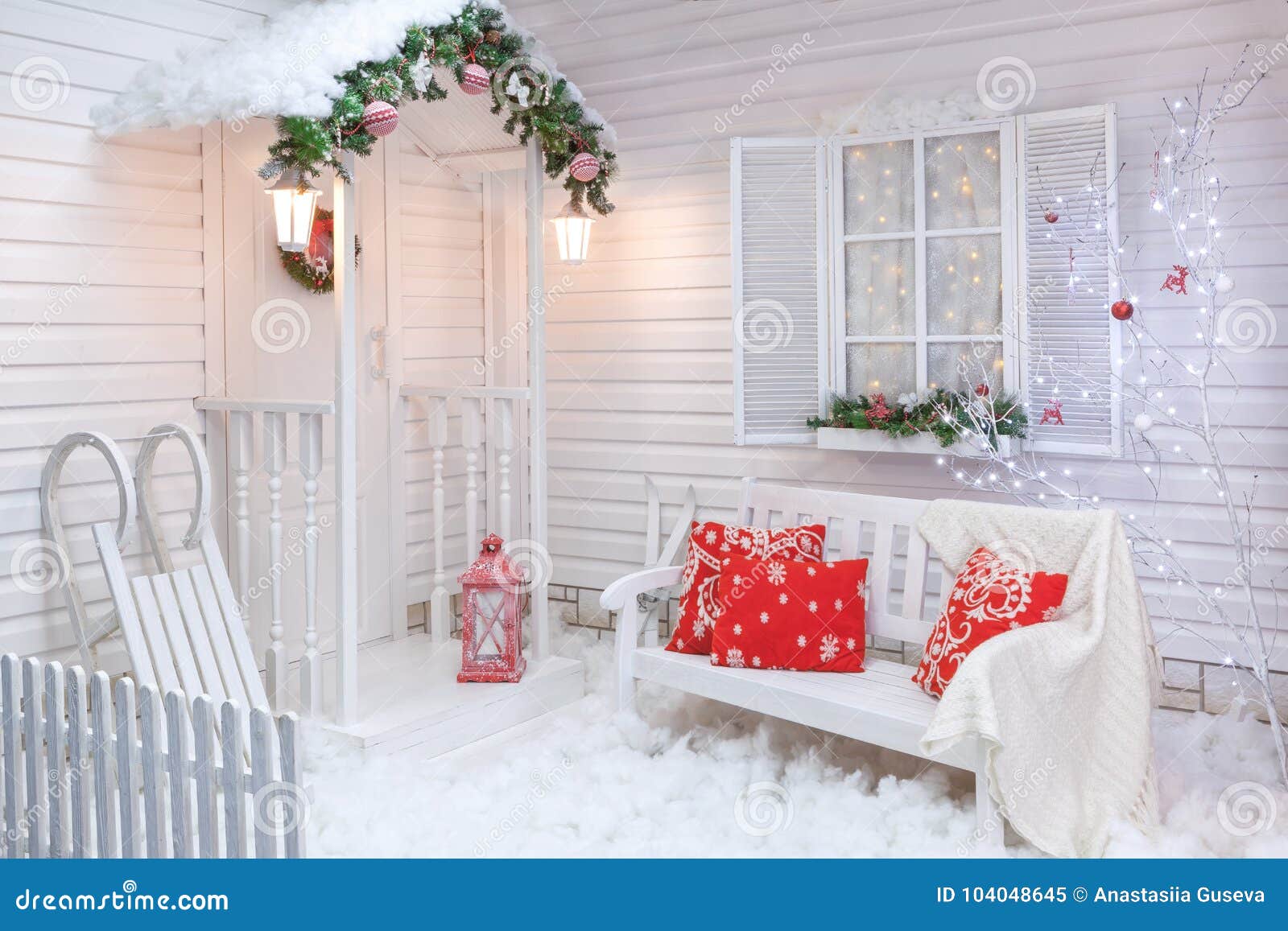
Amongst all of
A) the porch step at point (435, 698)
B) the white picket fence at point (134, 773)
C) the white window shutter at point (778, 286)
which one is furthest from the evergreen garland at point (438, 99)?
the porch step at point (435, 698)

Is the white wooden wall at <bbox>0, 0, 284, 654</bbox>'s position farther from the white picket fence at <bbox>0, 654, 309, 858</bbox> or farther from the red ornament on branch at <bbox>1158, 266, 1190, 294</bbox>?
the red ornament on branch at <bbox>1158, 266, 1190, 294</bbox>

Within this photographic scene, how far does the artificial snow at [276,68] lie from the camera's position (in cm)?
351

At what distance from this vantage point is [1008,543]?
11.9 feet

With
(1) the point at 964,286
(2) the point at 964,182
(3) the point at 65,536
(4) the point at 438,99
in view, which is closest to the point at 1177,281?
(1) the point at 964,286

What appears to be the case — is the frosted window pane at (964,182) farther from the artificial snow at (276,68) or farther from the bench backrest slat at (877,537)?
the artificial snow at (276,68)

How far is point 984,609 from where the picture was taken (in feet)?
11.2

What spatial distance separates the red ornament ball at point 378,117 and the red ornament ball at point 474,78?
0.40 m

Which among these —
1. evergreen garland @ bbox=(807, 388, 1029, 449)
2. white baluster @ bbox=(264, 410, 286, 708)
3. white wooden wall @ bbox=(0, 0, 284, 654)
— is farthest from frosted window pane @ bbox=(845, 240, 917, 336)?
white wooden wall @ bbox=(0, 0, 284, 654)

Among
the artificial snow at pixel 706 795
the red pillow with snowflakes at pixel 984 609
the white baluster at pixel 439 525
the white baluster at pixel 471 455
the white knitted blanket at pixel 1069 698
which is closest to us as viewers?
the white knitted blanket at pixel 1069 698

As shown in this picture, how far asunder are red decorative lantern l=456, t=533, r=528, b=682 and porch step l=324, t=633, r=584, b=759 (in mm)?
49

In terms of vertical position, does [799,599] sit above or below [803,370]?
below

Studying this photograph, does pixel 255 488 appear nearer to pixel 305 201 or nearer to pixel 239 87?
pixel 305 201
